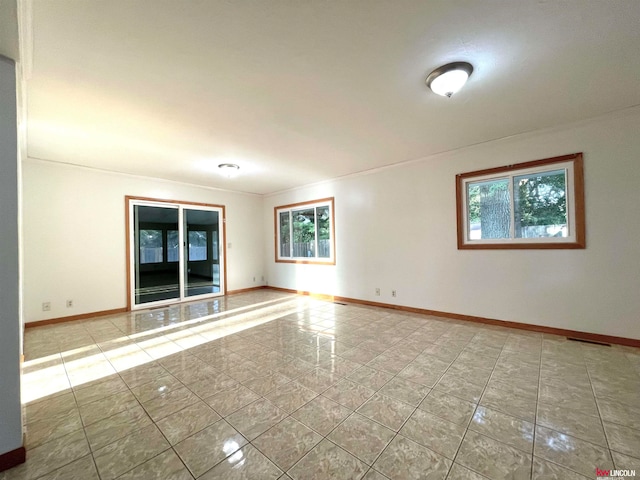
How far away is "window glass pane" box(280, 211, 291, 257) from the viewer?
21.9ft

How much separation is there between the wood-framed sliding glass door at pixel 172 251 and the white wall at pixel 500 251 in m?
2.78

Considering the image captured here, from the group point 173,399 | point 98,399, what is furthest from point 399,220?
point 98,399

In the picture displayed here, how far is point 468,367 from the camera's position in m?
2.46

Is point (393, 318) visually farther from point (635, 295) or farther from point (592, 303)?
point (635, 295)

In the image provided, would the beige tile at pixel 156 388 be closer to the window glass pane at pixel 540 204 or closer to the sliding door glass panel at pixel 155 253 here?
the sliding door glass panel at pixel 155 253

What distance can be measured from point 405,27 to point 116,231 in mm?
5440

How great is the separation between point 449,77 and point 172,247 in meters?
5.58

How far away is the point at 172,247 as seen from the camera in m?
5.44

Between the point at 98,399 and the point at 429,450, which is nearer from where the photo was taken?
the point at 429,450

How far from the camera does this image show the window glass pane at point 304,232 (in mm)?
6129

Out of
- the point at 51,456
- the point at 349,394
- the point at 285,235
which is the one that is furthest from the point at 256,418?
the point at 285,235

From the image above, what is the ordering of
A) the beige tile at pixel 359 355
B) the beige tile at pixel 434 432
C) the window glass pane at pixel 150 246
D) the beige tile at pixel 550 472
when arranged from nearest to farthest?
the beige tile at pixel 550 472, the beige tile at pixel 434 432, the beige tile at pixel 359 355, the window glass pane at pixel 150 246

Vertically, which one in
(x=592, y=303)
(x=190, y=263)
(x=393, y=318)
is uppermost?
(x=190, y=263)

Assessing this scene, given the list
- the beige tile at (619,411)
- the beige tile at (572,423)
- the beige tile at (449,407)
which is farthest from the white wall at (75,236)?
the beige tile at (619,411)
